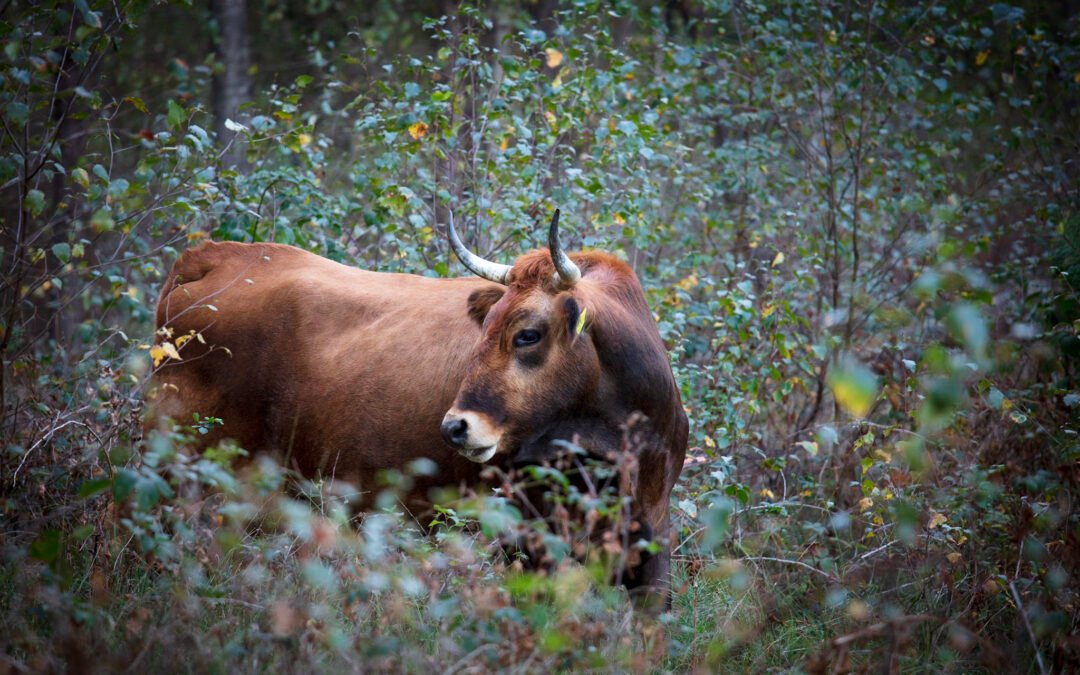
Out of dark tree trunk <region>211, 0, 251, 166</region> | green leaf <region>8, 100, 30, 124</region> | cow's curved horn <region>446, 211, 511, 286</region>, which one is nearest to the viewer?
green leaf <region>8, 100, 30, 124</region>

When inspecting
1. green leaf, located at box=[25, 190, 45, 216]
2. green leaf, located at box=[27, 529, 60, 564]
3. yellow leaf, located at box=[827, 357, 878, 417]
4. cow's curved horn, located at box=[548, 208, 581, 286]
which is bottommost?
green leaf, located at box=[27, 529, 60, 564]

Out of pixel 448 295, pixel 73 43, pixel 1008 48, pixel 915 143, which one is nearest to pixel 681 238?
pixel 915 143

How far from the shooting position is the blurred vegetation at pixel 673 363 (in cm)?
355

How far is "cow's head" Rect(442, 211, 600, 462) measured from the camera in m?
4.81

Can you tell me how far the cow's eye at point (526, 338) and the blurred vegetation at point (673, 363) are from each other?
0.98 m

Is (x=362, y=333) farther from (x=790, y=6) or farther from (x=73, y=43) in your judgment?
(x=790, y=6)

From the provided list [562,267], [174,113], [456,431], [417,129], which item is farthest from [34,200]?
[417,129]

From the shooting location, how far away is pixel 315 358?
236 inches

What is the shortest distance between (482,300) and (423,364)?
552 millimetres

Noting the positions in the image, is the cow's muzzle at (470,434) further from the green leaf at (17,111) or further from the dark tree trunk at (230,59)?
the dark tree trunk at (230,59)

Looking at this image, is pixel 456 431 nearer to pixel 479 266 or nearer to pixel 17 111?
pixel 479 266

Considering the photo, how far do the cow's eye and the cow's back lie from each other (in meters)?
0.60

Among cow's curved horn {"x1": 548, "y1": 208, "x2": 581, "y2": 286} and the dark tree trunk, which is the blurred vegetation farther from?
cow's curved horn {"x1": 548, "y1": 208, "x2": 581, "y2": 286}

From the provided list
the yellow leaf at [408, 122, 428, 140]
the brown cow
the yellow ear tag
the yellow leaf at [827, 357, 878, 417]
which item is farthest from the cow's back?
the yellow leaf at [827, 357, 878, 417]
